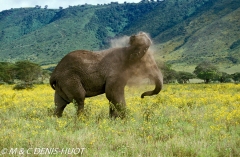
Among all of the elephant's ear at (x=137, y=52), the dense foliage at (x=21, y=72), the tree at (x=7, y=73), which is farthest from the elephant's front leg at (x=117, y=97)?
the tree at (x=7, y=73)

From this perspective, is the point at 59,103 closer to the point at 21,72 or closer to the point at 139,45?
the point at 139,45

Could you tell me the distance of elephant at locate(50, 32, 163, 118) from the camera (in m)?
8.82

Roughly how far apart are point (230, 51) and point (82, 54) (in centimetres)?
13096

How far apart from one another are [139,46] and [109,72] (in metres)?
1.10

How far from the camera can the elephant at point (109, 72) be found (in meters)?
8.82

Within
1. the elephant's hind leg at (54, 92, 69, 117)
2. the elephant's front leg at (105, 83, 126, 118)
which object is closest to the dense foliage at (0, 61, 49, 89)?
the elephant's hind leg at (54, 92, 69, 117)

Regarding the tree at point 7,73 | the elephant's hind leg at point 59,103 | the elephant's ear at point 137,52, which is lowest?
the tree at point 7,73

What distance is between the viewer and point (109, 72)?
902 cm

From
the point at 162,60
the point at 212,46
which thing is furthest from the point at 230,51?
the point at 162,60

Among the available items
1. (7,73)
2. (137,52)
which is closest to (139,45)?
(137,52)

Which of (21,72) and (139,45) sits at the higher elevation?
(139,45)

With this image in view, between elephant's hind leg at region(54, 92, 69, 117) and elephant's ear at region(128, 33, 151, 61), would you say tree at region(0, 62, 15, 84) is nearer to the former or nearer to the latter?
elephant's hind leg at region(54, 92, 69, 117)

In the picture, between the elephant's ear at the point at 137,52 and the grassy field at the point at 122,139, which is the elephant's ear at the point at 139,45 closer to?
the elephant's ear at the point at 137,52

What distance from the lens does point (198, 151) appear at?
583 centimetres
